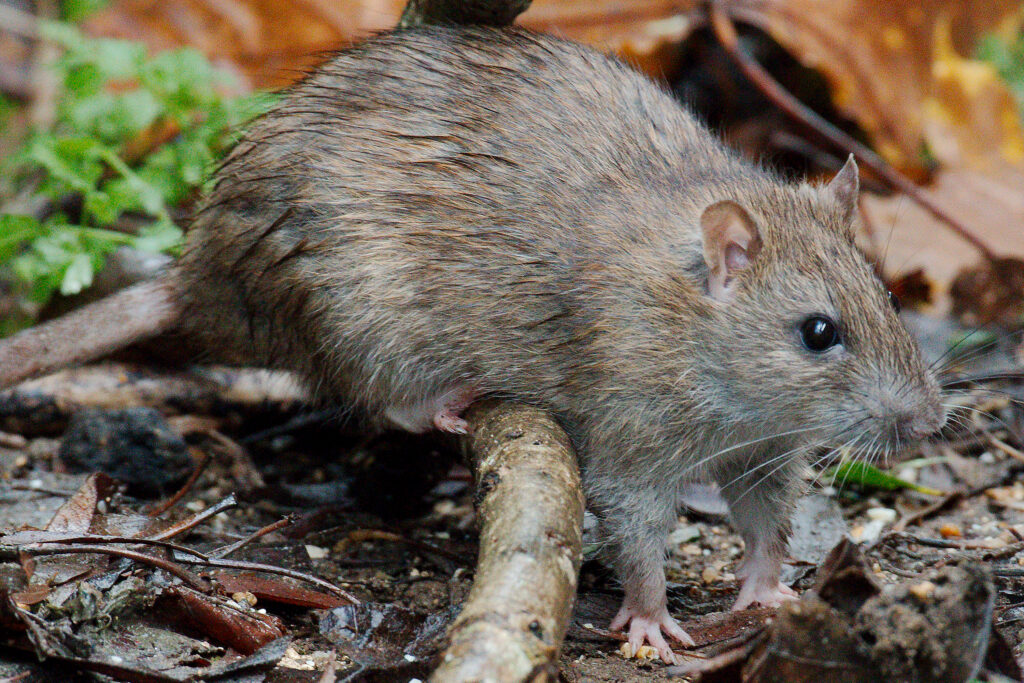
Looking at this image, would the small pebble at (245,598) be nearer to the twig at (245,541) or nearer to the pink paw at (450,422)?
the twig at (245,541)

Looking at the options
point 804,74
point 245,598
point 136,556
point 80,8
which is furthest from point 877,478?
point 80,8

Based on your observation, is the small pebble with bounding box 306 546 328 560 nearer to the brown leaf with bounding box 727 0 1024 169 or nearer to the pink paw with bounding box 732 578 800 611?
the pink paw with bounding box 732 578 800 611

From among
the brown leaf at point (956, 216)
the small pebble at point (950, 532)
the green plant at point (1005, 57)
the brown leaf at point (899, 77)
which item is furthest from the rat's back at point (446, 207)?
the green plant at point (1005, 57)

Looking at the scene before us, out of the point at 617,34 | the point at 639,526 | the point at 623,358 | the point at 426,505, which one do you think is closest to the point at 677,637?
the point at 639,526

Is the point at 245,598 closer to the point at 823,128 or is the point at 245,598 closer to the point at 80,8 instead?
the point at 823,128

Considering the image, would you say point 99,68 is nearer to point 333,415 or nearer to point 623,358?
point 333,415

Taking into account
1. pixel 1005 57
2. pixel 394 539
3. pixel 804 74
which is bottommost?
pixel 394 539
